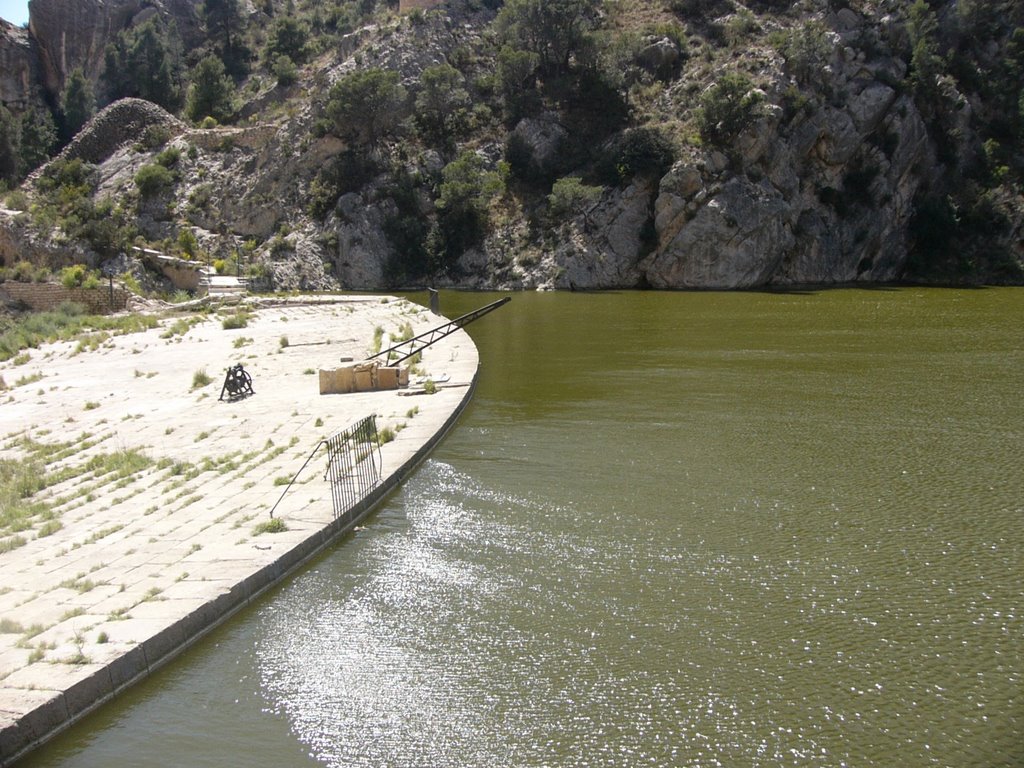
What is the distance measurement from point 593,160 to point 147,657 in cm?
5220

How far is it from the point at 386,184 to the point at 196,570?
51199 mm

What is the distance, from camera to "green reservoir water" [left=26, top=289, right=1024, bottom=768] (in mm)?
5746

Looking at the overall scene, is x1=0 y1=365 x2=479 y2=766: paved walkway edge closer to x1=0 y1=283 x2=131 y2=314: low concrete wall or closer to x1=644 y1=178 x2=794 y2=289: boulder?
x1=0 y1=283 x2=131 y2=314: low concrete wall

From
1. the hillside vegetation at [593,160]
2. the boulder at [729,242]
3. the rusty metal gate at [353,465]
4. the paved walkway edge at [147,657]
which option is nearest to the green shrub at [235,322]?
the rusty metal gate at [353,465]

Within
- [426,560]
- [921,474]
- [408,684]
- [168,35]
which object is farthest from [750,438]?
[168,35]

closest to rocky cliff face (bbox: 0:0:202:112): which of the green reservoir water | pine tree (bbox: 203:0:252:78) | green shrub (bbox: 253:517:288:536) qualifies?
pine tree (bbox: 203:0:252:78)

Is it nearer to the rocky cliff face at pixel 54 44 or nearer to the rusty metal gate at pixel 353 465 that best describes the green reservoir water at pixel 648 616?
the rusty metal gate at pixel 353 465

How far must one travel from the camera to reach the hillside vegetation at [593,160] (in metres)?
49.5

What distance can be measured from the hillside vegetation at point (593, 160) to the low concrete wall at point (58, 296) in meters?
10.5

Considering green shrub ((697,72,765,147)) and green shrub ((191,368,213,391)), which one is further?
green shrub ((697,72,765,147))

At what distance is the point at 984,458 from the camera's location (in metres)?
12.1

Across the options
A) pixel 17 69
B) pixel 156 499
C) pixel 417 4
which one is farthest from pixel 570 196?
pixel 17 69

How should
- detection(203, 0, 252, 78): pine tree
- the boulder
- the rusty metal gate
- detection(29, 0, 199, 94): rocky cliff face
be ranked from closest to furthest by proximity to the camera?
1. the rusty metal gate
2. the boulder
3. detection(29, 0, 199, 94): rocky cliff face
4. detection(203, 0, 252, 78): pine tree

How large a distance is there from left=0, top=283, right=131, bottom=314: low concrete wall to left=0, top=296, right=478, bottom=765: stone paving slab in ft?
41.0
